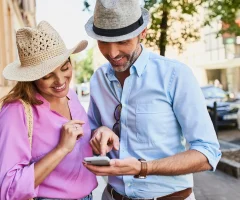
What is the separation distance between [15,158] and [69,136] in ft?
0.92

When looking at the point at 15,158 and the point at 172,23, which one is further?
the point at 172,23

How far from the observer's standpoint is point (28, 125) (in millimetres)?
1935

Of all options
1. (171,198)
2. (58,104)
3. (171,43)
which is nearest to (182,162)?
(171,198)

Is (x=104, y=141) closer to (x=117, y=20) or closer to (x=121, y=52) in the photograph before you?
(x=121, y=52)

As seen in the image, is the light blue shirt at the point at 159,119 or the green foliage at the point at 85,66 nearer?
the light blue shirt at the point at 159,119

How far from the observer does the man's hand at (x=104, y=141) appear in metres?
2.04

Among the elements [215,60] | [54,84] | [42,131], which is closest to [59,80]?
[54,84]

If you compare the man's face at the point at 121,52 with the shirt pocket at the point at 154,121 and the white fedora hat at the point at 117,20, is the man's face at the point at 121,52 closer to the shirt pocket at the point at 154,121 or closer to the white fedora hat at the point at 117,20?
the white fedora hat at the point at 117,20

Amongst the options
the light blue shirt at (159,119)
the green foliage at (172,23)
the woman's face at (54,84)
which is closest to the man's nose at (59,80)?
the woman's face at (54,84)

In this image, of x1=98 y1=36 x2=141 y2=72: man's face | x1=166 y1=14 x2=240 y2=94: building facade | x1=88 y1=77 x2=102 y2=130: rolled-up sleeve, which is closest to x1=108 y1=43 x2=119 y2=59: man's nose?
x1=98 y1=36 x2=141 y2=72: man's face

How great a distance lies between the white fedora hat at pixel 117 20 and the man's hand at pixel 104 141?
496 mm

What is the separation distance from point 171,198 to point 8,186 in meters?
0.88

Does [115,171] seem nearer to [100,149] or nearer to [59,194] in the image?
[100,149]

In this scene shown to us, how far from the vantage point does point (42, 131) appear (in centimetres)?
203
